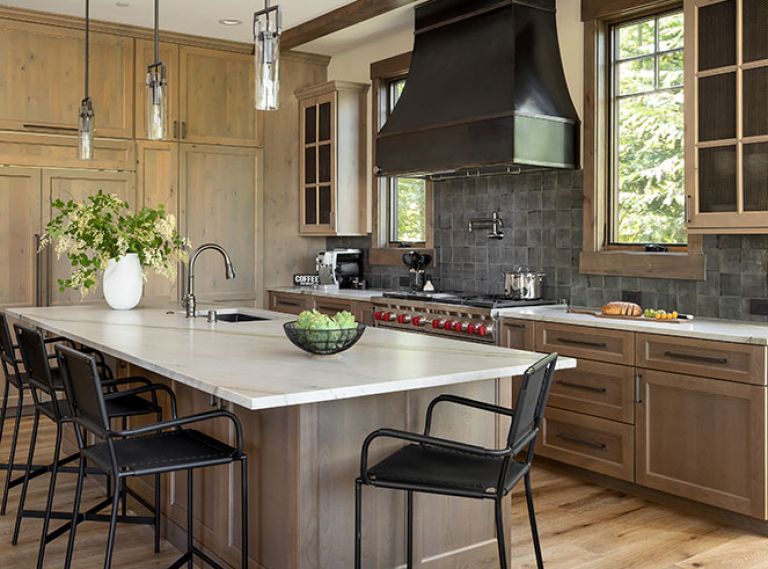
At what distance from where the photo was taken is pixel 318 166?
6906mm

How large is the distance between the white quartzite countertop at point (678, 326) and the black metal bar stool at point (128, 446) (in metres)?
2.13

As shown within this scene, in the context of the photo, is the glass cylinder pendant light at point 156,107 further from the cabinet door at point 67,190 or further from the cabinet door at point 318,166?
the cabinet door at point 318,166

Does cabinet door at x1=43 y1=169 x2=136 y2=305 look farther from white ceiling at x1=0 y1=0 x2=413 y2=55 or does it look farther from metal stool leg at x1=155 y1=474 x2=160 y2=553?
metal stool leg at x1=155 y1=474 x2=160 y2=553

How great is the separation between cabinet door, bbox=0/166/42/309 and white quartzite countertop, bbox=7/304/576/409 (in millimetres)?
2226

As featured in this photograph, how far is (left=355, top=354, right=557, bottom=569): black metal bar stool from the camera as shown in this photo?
231cm

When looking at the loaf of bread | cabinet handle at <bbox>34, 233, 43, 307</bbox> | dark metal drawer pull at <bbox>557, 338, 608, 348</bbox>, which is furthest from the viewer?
cabinet handle at <bbox>34, 233, 43, 307</bbox>

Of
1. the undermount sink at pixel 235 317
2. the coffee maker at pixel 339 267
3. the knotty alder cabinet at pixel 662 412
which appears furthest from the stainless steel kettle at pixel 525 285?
the coffee maker at pixel 339 267

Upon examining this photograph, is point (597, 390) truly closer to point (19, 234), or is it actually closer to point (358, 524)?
point (358, 524)

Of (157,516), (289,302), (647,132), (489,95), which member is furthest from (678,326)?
(289,302)

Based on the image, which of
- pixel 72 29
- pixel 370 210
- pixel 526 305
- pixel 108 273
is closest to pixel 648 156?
pixel 526 305

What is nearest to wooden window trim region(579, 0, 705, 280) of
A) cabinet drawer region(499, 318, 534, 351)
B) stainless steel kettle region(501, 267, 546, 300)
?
stainless steel kettle region(501, 267, 546, 300)

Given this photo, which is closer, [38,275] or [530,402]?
[530,402]

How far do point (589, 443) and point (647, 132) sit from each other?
1.75 m

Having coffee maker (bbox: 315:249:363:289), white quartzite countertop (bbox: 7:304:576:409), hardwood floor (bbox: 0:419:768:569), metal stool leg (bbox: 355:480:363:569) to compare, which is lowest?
hardwood floor (bbox: 0:419:768:569)
